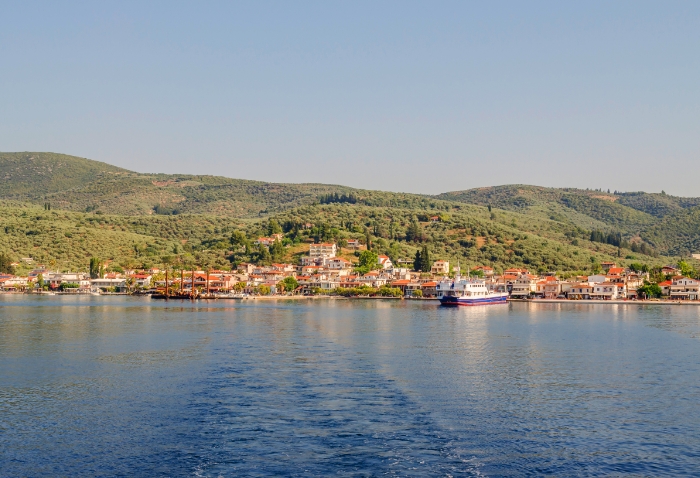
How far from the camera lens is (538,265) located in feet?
502

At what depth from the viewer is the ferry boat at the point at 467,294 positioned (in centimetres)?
10504

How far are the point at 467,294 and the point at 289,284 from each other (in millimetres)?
37935

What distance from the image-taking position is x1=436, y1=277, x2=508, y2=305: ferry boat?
105044mm

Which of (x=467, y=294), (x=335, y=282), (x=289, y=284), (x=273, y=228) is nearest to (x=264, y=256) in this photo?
(x=273, y=228)

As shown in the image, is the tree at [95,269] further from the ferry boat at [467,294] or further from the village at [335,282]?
the ferry boat at [467,294]

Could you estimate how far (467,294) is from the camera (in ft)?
357

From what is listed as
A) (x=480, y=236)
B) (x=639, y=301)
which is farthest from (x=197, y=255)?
(x=639, y=301)

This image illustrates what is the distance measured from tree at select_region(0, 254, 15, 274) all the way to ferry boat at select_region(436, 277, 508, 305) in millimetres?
83531

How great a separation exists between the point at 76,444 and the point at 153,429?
2.68 meters

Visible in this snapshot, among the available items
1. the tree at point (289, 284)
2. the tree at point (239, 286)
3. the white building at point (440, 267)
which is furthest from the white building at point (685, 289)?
the tree at point (239, 286)

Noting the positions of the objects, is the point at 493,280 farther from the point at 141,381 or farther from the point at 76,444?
the point at 76,444

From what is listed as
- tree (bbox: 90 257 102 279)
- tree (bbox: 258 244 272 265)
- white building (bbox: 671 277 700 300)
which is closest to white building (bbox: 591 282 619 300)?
white building (bbox: 671 277 700 300)

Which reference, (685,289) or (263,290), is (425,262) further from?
(685,289)

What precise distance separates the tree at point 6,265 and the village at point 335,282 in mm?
1492
